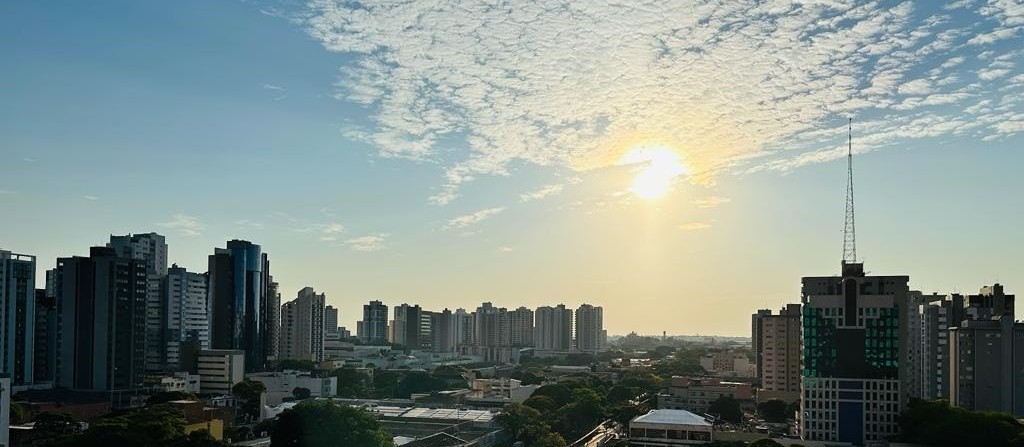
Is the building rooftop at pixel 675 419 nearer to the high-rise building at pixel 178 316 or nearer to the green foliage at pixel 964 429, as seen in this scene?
the green foliage at pixel 964 429

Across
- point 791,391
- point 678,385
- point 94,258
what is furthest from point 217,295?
point 791,391

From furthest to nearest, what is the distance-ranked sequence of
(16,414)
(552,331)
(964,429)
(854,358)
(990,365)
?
(552,331), (990,365), (16,414), (854,358), (964,429)

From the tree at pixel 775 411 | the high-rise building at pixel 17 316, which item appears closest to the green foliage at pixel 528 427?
the tree at pixel 775 411

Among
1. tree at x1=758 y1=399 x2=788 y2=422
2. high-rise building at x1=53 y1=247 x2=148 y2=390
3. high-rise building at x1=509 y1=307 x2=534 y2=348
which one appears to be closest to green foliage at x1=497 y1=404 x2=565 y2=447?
tree at x1=758 y1=399 x2=788 y2=422

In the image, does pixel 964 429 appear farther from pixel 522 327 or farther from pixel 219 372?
pixel 522 327

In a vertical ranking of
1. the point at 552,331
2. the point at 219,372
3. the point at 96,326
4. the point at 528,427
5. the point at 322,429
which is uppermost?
the point at 96,326

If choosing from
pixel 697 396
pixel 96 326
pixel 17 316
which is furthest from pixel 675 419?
pixel 17 316

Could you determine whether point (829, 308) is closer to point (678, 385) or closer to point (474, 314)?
point (678, 385)

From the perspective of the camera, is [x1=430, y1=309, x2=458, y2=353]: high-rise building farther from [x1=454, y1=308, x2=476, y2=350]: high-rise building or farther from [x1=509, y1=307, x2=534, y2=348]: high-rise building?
[x1=509, y1=307, x2=534, y2=348]: high-rise building
